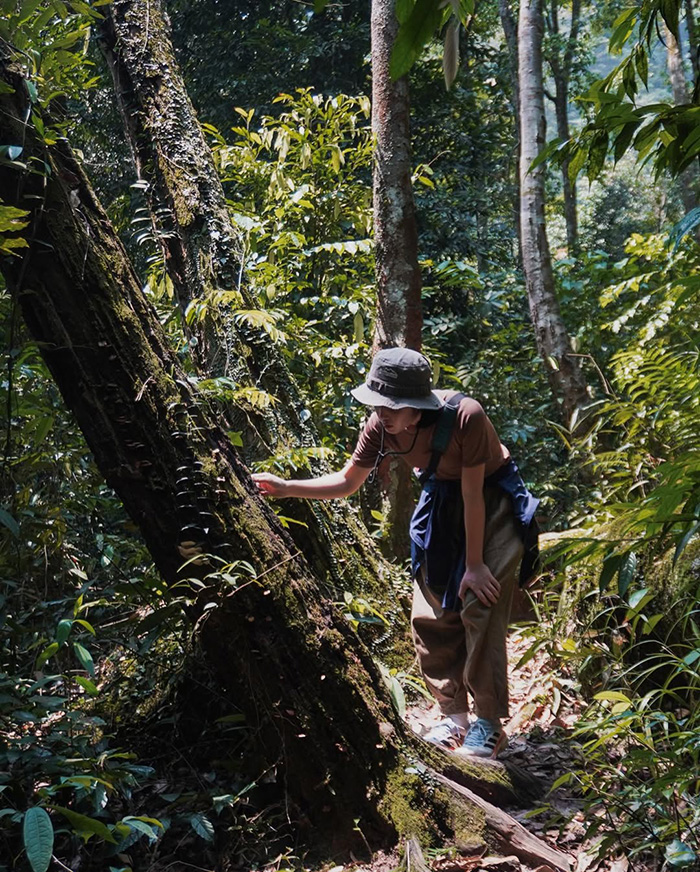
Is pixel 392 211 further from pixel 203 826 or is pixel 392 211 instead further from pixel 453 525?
pixel 203 826

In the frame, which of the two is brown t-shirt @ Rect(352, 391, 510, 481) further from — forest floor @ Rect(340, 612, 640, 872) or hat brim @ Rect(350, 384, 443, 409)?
forest floor @ Rect(340, 612, 640, 872)

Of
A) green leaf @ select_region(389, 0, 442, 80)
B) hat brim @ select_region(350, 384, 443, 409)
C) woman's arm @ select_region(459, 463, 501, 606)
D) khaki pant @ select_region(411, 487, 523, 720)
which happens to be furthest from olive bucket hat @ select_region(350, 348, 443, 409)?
green leaf @ select_region(389, 0, 442, 80)

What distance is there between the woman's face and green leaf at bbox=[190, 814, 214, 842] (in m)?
1.60

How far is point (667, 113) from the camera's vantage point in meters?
1.50

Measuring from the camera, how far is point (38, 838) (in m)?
1.77

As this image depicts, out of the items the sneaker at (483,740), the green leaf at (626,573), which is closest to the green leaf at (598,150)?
the green leaf at (626,573)

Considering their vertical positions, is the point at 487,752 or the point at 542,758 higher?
the point at 487,752

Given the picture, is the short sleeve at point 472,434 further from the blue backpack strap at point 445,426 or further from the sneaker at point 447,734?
Answer: the sneaker at point 447,734

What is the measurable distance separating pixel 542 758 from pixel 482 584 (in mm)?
875

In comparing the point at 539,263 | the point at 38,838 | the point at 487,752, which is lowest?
the point at 487,752

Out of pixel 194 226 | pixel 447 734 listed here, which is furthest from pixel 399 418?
pixel 194 226

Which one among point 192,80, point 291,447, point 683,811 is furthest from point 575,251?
point 683,811

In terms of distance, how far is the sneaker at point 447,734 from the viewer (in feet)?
11.1

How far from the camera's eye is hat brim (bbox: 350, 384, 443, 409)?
126 inches
